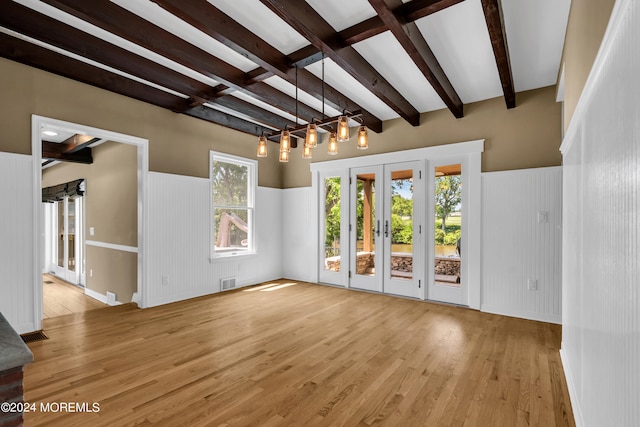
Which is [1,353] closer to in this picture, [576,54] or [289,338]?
[289,338]

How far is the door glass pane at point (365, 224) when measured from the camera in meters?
5.22

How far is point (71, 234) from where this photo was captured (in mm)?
7285

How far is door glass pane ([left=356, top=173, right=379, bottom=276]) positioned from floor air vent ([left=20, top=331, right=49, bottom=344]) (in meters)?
4.16

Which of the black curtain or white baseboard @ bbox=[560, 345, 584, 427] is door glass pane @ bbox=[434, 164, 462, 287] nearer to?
white baseboard @ bbox=[560, 345, 584, 427]

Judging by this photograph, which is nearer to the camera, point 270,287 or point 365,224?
point 365,224

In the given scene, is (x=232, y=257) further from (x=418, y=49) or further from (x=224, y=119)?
(x=418, y=49)

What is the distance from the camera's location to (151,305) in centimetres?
427

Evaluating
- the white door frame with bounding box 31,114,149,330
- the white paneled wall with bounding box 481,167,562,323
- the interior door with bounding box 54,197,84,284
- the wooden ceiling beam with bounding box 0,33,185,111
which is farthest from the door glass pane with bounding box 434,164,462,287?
the interior door with bounding box 54,197,84,284

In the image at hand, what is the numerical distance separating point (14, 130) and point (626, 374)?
482cm

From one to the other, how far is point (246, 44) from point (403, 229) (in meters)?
3.38

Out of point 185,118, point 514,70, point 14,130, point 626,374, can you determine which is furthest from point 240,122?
point 626,374

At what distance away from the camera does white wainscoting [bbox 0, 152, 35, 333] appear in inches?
121

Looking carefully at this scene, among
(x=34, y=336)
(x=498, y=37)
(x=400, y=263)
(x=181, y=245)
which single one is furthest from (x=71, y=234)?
(x=498, y=37)

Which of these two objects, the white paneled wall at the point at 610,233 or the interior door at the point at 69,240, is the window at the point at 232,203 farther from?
the white paneled wall at the point at 610,233
